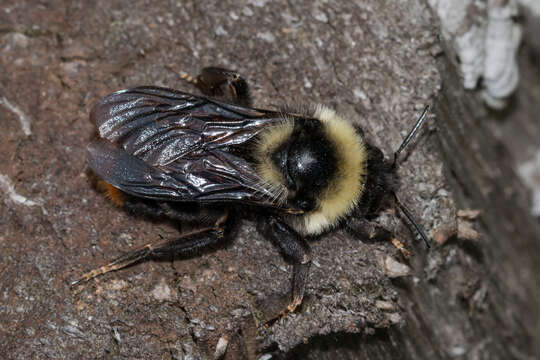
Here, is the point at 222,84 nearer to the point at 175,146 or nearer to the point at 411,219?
the point at 175,146

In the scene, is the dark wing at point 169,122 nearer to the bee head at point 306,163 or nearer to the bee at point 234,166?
the bee at point 234,166

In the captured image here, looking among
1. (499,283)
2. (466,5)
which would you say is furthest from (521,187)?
(466,5)

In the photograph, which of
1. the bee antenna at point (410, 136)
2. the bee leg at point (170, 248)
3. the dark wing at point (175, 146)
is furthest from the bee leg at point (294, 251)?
the bee antenna at point (410, 136)

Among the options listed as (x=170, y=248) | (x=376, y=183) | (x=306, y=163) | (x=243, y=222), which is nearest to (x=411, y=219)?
(x=376, y=183)

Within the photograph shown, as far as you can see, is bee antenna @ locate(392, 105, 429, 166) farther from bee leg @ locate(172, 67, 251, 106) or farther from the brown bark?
bee leg @ locate(172, 67, 251, 106)

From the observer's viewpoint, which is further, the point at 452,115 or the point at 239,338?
the point at 452,115

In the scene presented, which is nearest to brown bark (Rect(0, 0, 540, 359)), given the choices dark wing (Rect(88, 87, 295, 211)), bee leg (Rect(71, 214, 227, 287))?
bee leg (Rect(71, 214, 227, 287))

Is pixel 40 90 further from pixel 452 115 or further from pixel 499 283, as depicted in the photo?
pixel 499 283
